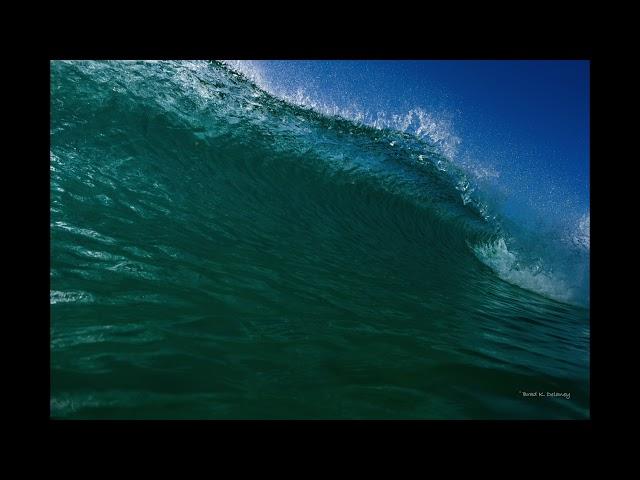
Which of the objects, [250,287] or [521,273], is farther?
[521,273]

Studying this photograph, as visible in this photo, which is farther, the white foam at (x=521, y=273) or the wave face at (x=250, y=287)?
the white foam at (x=521, y=273)

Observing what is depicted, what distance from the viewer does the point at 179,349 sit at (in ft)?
7.22

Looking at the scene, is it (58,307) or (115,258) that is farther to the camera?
(115,258)

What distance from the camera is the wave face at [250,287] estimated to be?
79.4 inches

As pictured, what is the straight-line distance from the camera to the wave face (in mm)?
2016

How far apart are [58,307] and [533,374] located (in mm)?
3645

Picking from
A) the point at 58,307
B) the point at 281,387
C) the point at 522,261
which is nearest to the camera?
the point at 281,387

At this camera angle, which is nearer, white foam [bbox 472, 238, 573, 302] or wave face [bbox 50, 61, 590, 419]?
wave face [bbox 50, 61, 590, 419]

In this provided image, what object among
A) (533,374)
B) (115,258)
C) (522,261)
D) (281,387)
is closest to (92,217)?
(115,258)

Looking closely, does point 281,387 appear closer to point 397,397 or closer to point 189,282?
point 397,397

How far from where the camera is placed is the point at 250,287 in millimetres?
3203
